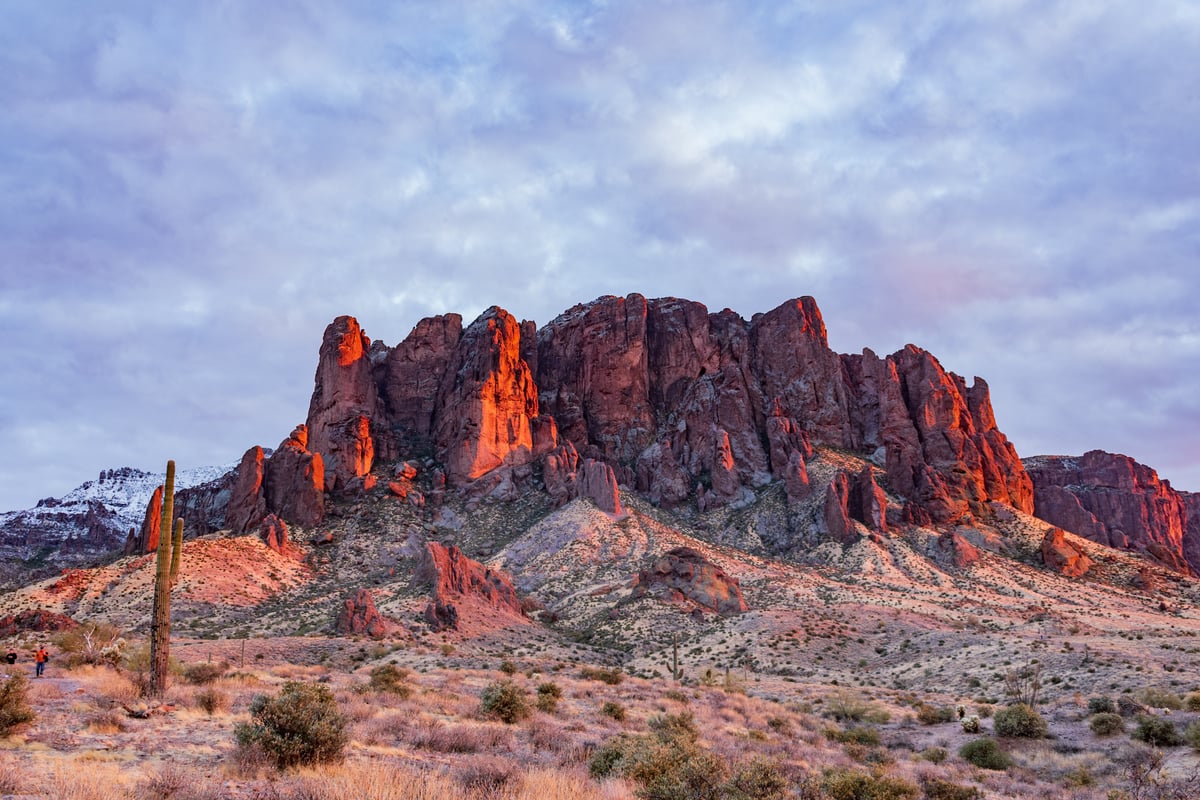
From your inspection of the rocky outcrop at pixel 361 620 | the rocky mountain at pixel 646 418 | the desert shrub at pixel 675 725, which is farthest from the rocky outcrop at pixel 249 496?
the desert shrub at pixel 675 725

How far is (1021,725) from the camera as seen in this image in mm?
22312

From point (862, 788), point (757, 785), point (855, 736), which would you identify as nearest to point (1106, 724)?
point (855, 736)

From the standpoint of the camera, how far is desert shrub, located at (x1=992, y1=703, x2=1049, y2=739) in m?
22.1

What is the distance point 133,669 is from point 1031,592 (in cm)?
7654

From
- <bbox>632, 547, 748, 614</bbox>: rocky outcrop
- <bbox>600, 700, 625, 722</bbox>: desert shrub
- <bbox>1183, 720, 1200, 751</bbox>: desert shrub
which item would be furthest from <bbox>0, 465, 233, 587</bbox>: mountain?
<bbox>1183, 720, 1200, 751</bbox>: desert shrub

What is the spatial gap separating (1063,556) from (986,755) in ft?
252

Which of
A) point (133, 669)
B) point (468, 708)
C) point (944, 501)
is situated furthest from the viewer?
point (944, 501)

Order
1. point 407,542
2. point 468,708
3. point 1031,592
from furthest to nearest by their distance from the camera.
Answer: point 407,542, point 1031,592, point 468,708

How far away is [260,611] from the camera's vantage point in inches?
2516

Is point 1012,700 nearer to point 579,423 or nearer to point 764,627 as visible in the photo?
point 764,627

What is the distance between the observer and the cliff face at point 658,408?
10150cm

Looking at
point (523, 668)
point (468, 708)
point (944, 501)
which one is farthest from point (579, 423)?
point (468, 708)

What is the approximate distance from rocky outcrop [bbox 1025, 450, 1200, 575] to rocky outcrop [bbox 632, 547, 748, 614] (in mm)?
89285

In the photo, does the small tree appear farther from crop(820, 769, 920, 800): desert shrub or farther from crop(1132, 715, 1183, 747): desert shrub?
crop(820, 769, 920, 800): desert shrub
